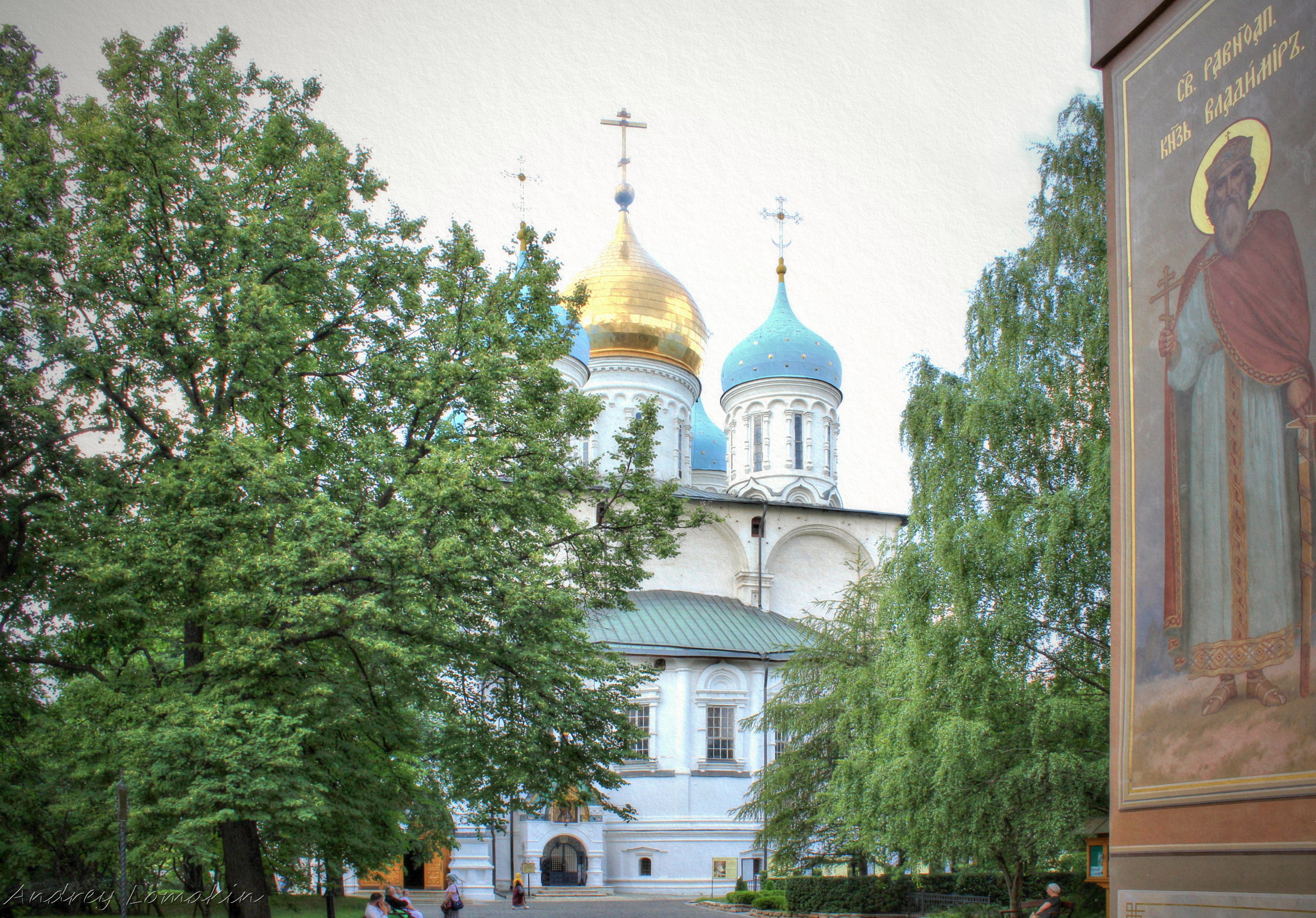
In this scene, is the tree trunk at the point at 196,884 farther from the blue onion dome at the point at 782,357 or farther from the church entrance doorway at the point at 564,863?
the blue onion dome at the point at 782,357

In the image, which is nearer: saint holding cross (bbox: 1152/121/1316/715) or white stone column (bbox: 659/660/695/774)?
saint holding cross (bbox: 1152/121/1316/715)

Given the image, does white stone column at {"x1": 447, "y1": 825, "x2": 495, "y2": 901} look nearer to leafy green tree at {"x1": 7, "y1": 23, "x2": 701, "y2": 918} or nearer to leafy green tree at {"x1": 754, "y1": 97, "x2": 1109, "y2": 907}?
leafy green tree at {"x1": 7, "y1": 23, "x2": 701, "y2": 918}

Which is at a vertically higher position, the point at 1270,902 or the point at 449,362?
the point at 449,362

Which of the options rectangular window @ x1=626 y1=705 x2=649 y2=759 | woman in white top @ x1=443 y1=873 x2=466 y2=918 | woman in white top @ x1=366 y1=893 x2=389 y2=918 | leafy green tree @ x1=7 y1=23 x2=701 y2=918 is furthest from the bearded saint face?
rectangular window @ x1=626 y1=705 x2=649 y2=759

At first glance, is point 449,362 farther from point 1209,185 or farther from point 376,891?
point 1209,185

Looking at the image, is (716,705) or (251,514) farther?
(716,705)

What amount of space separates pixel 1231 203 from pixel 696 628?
2499 centimetres

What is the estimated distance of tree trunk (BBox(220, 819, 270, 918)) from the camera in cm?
1248

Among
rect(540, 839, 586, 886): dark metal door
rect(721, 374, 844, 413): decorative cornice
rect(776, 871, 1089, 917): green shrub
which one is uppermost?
rect(721, 374, 844, 413): decorative cornice

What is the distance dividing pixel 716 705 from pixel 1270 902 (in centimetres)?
2444

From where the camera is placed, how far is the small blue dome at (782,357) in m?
39.6

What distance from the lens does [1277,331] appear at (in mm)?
7527

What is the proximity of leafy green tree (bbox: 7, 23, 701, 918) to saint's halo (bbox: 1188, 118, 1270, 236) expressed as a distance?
6925 mm

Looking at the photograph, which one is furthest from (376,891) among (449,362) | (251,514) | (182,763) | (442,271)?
(442,271)
